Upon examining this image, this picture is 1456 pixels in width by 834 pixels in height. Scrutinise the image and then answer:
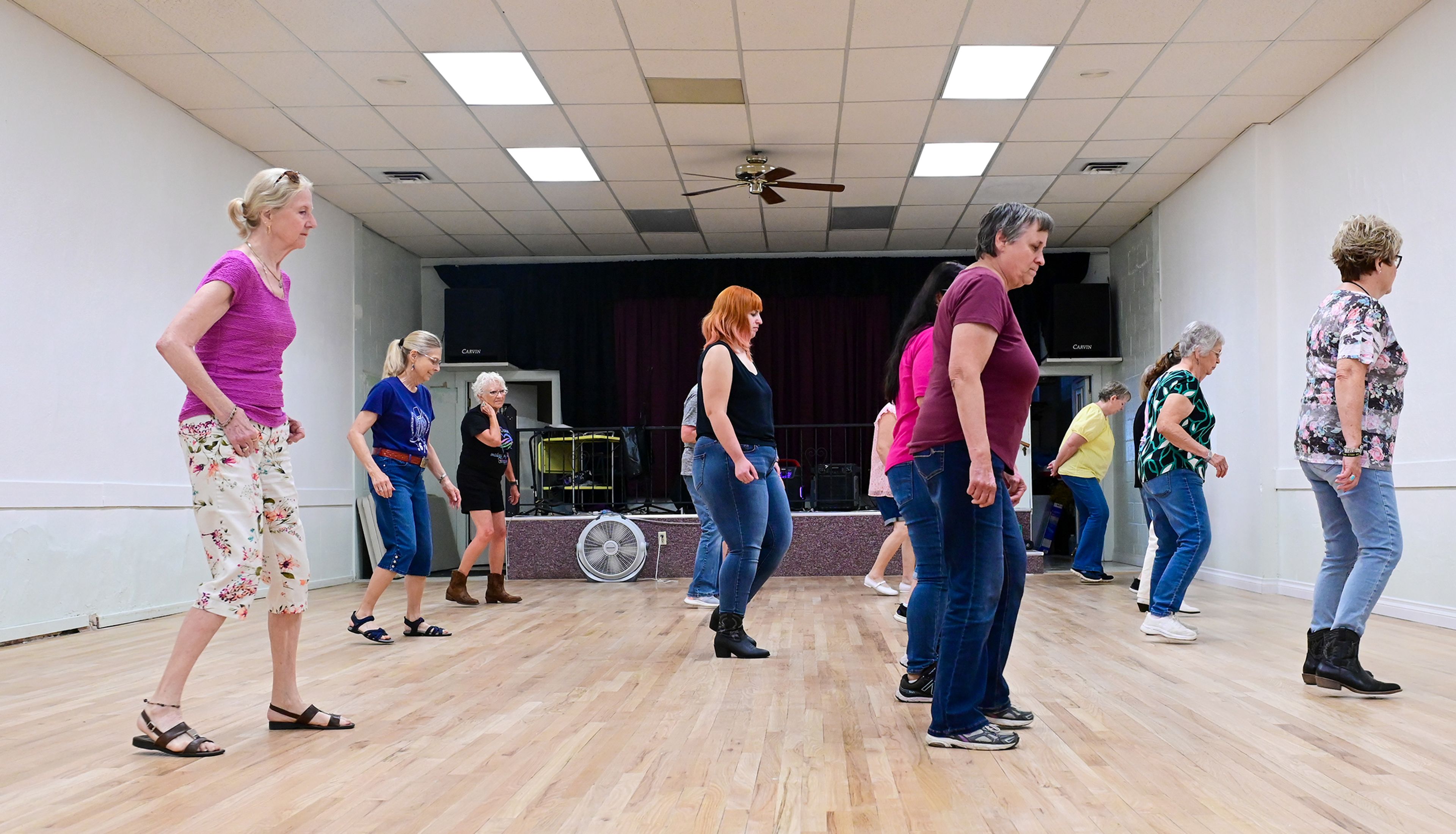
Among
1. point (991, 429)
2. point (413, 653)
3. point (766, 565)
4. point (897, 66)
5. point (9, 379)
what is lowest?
point (413, 653)

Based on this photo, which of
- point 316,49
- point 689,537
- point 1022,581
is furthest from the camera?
point 689,537

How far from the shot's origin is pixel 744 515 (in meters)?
3.61

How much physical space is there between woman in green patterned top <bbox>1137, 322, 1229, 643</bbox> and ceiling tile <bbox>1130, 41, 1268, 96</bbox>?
2.21 m

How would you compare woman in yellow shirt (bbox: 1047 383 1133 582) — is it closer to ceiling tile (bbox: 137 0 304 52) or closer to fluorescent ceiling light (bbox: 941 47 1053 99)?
fluorescent ceiling light (bbox: 941 47 1053 99)

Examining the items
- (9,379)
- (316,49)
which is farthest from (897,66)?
(9,379)

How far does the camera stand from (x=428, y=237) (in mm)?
9742

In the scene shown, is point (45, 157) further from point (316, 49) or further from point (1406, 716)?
point (1406, 716)

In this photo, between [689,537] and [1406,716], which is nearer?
[1406,716]

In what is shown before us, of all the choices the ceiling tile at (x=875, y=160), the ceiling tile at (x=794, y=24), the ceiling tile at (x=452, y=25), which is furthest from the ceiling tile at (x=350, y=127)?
the ceiling tile at (x=875, y=160)

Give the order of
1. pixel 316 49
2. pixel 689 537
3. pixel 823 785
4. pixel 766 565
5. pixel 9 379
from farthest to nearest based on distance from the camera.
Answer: pixel 689 537, pixel 316 49, pixel 9 379, pixel 766 565, pixel 823 785

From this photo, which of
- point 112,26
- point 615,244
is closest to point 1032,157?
point 615,244

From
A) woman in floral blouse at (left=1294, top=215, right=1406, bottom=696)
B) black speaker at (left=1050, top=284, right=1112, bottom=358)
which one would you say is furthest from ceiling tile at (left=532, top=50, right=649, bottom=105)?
black speaker at (left=1050, top=284, right=1112, bottom=358)

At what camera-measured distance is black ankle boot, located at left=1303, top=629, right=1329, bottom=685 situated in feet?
10.0

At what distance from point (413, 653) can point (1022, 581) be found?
249cm
